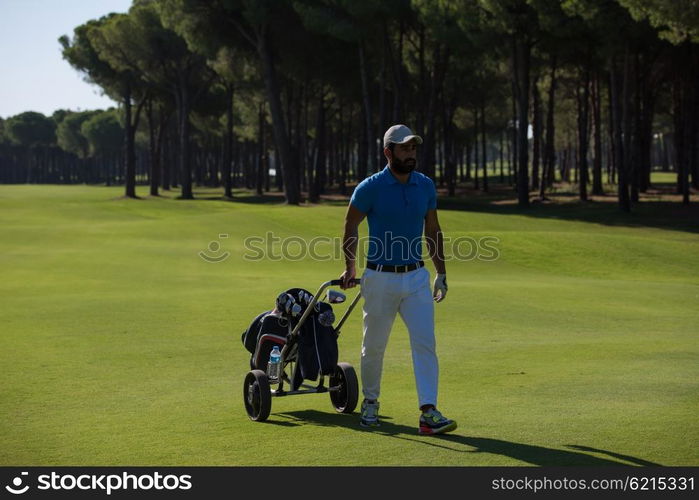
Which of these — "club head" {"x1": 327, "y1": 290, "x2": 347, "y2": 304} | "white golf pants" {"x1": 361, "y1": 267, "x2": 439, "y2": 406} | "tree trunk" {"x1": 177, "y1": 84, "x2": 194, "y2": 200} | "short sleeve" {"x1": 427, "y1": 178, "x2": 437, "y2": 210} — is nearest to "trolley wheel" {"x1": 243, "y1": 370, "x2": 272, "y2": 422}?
"club head" {"x1": 327, "y1": 290, "x2": 347, "y2": 304}

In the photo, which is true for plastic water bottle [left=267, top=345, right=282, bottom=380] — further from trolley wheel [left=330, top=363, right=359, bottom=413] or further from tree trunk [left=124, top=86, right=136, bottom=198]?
tree trunk [left=124, top=86, right=136, bottom=198]

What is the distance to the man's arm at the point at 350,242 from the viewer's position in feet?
30.3

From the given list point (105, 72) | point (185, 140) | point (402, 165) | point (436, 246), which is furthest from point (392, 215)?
point (105, 72)

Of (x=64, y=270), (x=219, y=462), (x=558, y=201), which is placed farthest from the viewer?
(x=558, y=201)

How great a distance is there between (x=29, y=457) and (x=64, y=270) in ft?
72.4

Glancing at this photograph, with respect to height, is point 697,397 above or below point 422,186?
below

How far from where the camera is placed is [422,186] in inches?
364

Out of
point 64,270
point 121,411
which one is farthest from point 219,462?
point 64,270

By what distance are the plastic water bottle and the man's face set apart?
2287 millimetres

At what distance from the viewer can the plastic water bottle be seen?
10258 millimetres

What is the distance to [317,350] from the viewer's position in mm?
9844

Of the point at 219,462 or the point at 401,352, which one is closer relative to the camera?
the point at 219,462

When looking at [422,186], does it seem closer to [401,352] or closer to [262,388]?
[262,388]
